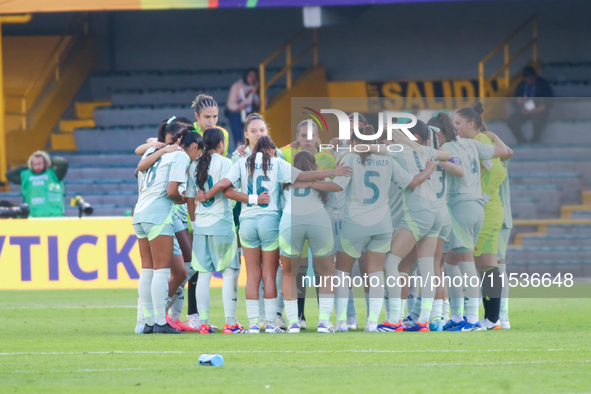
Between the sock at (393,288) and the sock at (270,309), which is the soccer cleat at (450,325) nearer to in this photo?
the sock at (393,288)

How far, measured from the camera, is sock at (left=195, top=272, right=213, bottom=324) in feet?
25.5

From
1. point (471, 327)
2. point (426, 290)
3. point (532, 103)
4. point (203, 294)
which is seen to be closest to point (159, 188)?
point (203, 294)

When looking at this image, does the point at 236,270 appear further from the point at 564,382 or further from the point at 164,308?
the point at 564,382

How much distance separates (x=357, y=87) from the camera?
1956 cm

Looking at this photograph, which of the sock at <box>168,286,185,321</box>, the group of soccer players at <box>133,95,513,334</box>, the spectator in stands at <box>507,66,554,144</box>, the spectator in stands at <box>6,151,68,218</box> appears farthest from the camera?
the spectator in stands at <box>507,66,554,144</box>

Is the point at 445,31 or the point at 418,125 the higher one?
the point at 445,31

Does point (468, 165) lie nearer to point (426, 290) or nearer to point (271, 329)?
point (426, 290)

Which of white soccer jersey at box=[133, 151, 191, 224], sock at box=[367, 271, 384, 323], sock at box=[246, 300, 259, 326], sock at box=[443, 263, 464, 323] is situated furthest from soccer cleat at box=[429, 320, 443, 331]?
white soccer jersey at box=[133, 151, 191, 224]

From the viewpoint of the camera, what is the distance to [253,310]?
306 inches

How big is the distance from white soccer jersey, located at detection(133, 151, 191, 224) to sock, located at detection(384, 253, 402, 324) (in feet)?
6.30

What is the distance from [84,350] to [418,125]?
11.2 feet

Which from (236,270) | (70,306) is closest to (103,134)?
(70,306)

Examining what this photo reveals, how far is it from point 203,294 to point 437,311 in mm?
2106

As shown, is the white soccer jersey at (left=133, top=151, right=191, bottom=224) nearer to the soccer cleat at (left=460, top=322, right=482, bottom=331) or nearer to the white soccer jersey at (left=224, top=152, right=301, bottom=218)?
the white soccer jersey at (left=224, top=152, right=301, bottom=218)
